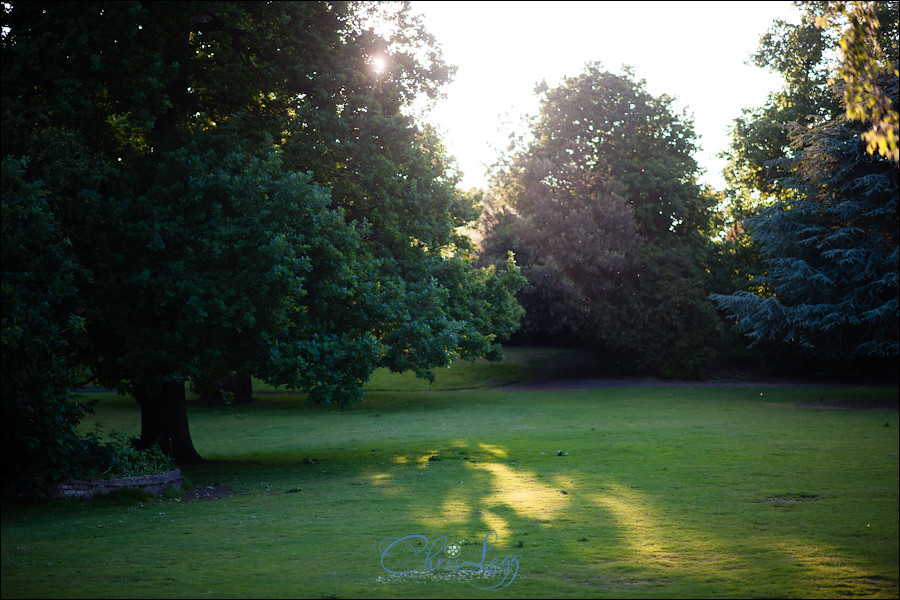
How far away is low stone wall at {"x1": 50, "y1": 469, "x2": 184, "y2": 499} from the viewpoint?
41.2ft

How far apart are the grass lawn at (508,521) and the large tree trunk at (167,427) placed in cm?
99

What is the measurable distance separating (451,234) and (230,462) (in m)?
8.22

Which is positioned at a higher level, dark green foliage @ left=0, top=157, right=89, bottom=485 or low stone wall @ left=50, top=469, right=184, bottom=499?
dark green foliage @ left=0, top=157, right=89, bottom=485

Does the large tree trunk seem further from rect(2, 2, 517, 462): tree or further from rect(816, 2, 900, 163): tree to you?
rect(816, 2, 900, 163): tree

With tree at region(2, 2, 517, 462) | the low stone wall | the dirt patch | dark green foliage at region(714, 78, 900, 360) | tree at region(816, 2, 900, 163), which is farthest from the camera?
dark green foliage at region(714, 78, 900, 360)

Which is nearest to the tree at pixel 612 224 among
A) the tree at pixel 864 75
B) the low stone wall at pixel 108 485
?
the low stone wall at pixel 108 485

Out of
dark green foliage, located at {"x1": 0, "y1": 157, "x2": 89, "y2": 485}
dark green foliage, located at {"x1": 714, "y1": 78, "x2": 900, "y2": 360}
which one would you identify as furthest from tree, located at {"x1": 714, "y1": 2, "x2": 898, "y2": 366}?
dark green foliage, located at {"x1": 0, "y1": 157, "x2": 89, "y2": 485}

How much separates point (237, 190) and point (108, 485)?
6.25m

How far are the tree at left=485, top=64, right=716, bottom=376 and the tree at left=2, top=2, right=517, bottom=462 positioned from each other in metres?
22.8

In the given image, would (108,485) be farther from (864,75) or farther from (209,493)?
(864,75)

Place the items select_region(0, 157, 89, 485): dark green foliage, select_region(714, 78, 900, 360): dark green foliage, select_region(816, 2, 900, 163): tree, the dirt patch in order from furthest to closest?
select_region(714, 78, 900, 360): dark green foliage → the dirt patch → select_region(0, 157, 89, 485): dark green foliage → select_region(816, 2, 900, 163): tree

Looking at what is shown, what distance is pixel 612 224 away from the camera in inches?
1622

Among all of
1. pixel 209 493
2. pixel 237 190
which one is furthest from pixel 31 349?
pixel 237 190

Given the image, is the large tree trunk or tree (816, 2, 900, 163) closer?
tree (816, 2, 900, 163)
